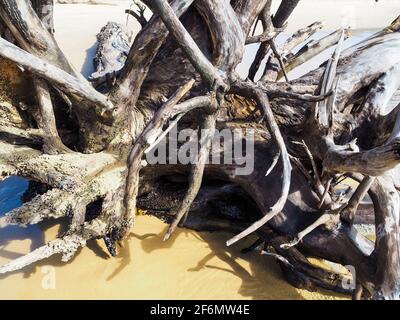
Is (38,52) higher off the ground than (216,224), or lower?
higher

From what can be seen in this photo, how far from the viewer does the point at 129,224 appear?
9.24 ft

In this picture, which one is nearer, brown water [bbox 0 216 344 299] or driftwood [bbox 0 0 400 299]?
driftwood [bbox 0 0 400 299]

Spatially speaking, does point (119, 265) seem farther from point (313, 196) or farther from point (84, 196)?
point (313, 196)

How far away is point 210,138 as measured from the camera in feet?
9.26

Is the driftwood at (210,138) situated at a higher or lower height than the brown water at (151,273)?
higher

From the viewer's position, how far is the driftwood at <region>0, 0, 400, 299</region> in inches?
99.7

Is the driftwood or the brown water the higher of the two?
the driftwood

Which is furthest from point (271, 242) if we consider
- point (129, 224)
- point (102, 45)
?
point (102, 45)

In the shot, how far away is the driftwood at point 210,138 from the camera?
2.53 m

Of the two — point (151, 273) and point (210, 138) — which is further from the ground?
point (210, 138)

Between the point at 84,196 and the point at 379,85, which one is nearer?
the point at 84,196

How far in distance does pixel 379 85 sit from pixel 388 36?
26.7 inches

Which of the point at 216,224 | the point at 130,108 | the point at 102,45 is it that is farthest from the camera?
the point at 102,45

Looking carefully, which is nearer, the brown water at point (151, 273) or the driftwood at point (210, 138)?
the driftwood at point (210, 138)
